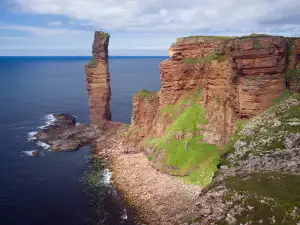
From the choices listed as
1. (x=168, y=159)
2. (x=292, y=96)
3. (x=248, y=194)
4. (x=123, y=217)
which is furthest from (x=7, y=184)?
(x=292, y=96)

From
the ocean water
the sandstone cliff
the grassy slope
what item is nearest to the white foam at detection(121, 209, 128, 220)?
the ocean water

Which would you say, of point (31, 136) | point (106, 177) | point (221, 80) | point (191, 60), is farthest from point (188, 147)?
point (31, 136)

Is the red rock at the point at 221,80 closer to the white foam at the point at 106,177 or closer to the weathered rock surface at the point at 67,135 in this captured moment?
the white foam at the point at 106,177

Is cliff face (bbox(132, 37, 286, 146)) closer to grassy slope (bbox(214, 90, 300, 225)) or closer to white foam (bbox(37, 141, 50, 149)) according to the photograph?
grassy slope (bbox(214, 90, 300, 225))

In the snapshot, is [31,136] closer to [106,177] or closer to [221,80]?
[106,177]

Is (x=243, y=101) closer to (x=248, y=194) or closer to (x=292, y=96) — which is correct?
(x=292, y=96)

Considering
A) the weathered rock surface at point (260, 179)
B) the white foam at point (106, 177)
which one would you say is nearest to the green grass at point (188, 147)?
the white foam at point (106, 177)
